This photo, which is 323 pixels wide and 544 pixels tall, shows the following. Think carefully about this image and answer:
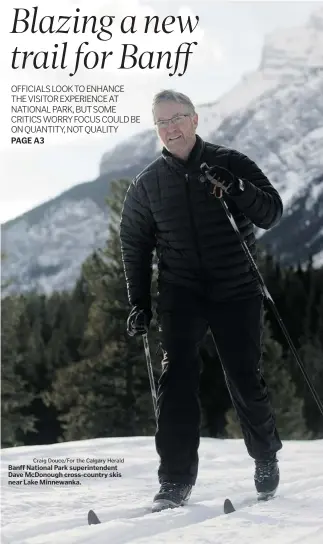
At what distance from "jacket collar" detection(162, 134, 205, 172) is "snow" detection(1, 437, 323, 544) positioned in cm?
109

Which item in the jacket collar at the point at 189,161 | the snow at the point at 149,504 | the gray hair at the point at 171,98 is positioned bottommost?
the snow at the point at 149,504

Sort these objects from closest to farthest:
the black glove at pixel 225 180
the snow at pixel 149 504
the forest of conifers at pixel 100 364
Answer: the snow at pixel 149 504 < the black glove at pixel 225 180 < the forest of conifers at pixel 100 364

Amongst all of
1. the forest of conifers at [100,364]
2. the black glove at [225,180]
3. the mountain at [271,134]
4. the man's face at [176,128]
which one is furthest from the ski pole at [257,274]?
the forest of conifers at [100,364]

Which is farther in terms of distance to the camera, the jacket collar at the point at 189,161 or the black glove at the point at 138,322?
the black glove at the point at 138,322

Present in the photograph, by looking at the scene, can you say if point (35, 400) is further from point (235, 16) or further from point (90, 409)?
point (235, 16)

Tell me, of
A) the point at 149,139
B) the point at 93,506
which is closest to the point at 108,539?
the point at 93,506

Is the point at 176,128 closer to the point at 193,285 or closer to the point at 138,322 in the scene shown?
the point at 193,285

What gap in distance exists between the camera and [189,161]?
2547 millimetres

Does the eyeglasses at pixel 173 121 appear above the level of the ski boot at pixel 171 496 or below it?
above

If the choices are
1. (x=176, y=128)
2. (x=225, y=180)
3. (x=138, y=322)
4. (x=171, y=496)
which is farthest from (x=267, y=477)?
(x=176, y=128)

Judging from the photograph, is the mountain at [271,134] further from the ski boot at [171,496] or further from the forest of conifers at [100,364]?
the forest of conifers at [100,364]

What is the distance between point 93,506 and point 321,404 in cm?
90

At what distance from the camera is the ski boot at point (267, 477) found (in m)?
2.68

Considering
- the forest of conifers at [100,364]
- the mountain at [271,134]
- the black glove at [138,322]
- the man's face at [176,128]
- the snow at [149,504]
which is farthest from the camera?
the forest of conifers at [100,364]
